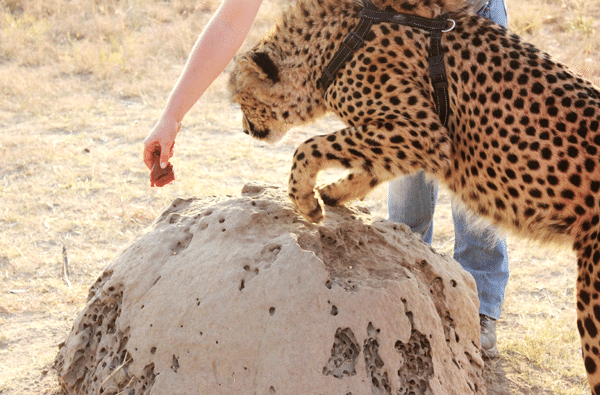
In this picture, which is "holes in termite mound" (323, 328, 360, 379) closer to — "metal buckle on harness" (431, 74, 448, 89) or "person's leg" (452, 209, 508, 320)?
"metal buckle on harness" (431, 74, 448, 89)

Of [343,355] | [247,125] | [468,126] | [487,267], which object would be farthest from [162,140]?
[487,267]

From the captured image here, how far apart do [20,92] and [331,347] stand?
5601 millimetres

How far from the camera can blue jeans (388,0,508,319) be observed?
2861mm

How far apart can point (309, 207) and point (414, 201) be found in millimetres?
963

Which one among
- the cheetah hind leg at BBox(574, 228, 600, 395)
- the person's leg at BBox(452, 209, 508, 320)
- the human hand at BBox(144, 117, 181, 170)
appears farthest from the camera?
the person's leg at BBox(452, 209, 508, 320)

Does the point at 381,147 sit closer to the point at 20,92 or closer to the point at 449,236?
the point at 449,236

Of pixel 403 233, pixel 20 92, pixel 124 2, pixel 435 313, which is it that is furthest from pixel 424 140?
pixel 124 2

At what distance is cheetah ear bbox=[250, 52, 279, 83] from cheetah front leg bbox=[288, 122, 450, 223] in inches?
18.1

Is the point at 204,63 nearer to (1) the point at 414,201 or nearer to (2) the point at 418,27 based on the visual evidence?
(2) the point at 418,27

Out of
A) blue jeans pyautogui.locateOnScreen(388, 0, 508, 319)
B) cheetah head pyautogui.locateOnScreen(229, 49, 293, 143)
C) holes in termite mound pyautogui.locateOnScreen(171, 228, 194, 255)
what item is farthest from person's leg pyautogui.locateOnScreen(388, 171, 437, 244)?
holes in termite mound pyautogui.locateOnScreen(171, 228, 194, 255)

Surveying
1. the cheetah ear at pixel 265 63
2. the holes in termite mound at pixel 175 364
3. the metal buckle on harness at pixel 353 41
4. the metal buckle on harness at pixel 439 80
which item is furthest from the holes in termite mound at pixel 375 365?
the cheetah ear at pixel 265 63

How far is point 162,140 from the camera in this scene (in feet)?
6.81

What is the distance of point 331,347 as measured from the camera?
1.81 m

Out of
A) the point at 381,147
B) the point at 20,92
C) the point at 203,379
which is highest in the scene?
the point at 381,147
